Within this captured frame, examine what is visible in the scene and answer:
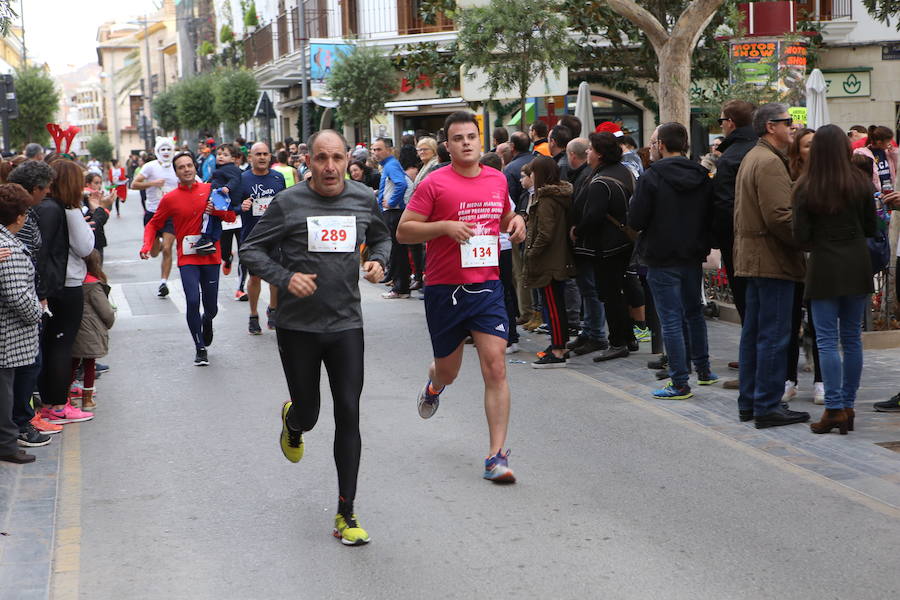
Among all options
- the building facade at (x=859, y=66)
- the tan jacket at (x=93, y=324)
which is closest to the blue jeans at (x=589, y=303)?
the tan jacket at (x=93, y=324)

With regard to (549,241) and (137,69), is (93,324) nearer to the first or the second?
(549,241)

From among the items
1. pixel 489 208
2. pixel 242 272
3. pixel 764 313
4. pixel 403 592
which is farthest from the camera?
pixel 242 272

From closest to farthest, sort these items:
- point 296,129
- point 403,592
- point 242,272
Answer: point 403,592 → point 242,272 → point 296,129

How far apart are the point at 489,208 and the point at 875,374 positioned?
429 centimetres

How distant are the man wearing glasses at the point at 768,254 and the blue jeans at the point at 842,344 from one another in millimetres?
289

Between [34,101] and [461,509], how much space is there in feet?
173

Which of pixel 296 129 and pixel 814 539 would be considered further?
pixel 296 129

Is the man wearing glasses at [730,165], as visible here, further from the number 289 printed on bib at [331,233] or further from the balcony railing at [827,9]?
the balcony railing at [827,9]

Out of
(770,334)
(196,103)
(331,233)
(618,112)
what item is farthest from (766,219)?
(196,103)

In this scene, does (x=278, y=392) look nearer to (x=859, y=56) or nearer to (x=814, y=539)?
(x=814, y=539)

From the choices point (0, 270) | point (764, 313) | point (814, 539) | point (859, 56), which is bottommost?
point (814, 539)

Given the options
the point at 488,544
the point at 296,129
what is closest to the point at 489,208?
the point at 488,544

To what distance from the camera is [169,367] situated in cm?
1102

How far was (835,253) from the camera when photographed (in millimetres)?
7328
